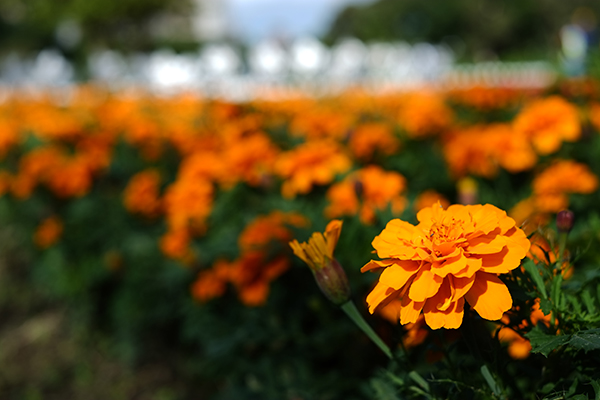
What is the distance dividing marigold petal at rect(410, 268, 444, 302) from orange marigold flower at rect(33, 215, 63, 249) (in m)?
2.41

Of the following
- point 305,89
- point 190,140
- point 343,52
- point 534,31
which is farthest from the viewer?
point 534,31

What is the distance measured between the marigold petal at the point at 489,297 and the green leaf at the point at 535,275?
10 cm

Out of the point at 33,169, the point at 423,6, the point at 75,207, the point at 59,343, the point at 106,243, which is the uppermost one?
the point at 423,6

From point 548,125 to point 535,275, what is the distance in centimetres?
118

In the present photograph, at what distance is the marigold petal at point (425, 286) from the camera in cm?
59

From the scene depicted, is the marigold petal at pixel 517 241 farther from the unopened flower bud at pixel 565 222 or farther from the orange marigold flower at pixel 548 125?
the orange marigold flower at pixel 548 125

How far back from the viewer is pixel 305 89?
6.82 metres

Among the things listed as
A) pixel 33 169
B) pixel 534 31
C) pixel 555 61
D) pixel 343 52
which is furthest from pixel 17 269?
pixel 534 31

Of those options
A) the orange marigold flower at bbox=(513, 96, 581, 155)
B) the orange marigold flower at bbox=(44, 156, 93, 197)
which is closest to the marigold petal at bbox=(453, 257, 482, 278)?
the orange marigold flower at bbox=(513, 96, 581, 155)

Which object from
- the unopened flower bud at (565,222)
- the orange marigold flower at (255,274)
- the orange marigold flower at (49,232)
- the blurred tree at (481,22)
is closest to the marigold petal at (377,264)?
the unopened flower bud at (565,222)

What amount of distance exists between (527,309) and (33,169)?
257 centimetres

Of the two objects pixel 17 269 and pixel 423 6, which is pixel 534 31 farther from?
pixel 17 269

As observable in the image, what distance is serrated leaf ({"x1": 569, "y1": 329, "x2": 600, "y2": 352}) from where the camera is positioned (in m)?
0.56

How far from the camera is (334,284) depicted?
31.5 inches
